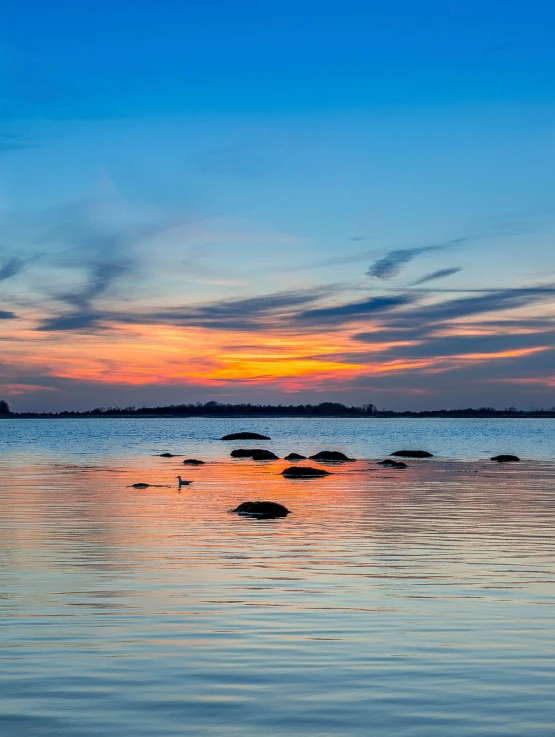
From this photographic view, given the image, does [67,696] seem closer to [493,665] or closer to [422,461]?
[493,665]

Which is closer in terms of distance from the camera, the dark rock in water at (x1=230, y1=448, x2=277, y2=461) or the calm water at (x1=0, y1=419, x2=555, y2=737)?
the calm water at (x1=0, y1=419, x2=555, y2=737)

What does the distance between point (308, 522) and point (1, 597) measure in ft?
45.0

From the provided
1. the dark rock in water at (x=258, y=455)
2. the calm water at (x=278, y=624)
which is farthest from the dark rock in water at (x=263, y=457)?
the calm water at (x=278, y=624)

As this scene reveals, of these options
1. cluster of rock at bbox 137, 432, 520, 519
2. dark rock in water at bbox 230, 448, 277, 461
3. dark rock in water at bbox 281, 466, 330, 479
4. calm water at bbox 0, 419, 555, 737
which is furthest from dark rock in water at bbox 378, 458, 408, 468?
calm water at bbox 0, 419, 555, 737

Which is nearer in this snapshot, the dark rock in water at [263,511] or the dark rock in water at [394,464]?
the dark rock in water at [263,511]

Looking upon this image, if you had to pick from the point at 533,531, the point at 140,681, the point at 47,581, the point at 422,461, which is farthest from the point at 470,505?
the point at 422,461

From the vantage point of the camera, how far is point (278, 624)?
527 inches

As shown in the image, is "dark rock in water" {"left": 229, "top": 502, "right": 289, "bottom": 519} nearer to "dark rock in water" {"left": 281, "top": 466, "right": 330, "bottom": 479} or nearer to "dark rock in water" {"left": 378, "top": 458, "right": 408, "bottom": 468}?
"dark rock in water" {"left": 281, "top": 466, "right": 330, "bottom": 479}

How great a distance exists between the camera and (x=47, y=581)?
17.1m

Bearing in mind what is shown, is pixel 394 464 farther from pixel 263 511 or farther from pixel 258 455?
pixel 263 511

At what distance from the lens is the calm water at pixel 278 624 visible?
9.29m

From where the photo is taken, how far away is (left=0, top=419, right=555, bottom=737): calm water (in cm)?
929

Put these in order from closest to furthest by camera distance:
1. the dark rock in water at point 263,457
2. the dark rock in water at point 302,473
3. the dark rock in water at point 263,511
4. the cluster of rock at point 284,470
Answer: the dark rock in water at point 263,511, the cluster of rock at point 284,470, the dark rock in water at point 302,473, the dark rock in water at point 263,457

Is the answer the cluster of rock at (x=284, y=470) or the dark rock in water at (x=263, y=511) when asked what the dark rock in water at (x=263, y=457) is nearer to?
the cluster of rock at (x=284, y=470)
